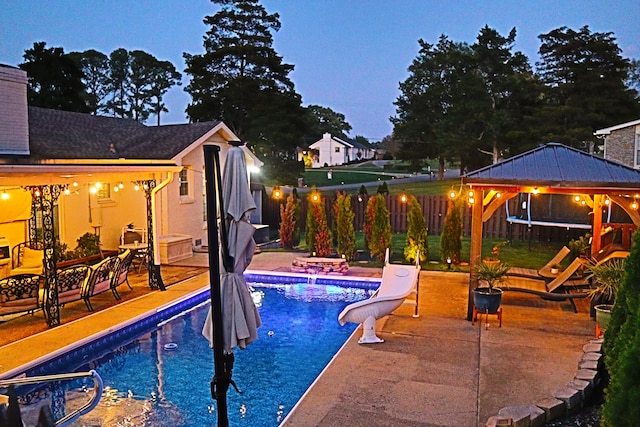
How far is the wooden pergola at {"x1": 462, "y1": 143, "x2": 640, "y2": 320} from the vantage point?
9312 mm

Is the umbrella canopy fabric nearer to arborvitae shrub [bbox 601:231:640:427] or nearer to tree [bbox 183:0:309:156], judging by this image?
arborvitae shrub [bbox 601:231:640:427]

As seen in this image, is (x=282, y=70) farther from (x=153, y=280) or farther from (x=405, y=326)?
(x=405, y=326)

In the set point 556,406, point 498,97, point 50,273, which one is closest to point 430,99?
point 498,97

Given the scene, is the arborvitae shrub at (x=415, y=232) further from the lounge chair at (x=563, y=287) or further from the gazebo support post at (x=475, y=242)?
the gazebo support post at (x=475, y=242)

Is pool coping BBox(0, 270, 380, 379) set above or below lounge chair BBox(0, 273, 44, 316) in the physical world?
below

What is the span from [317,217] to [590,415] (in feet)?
38.0

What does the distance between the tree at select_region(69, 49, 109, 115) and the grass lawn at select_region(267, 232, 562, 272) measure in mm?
32868

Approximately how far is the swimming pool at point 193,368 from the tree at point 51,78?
25806mm

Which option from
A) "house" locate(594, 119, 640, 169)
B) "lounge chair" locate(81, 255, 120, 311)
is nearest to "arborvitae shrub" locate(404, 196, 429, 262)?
"lounge chair" locate(81, 255, 120, 311)

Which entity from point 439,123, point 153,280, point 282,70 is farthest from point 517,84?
point 153,280

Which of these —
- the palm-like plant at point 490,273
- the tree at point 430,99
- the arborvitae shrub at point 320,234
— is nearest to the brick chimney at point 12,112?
the arborvitae shrub at point 320,234

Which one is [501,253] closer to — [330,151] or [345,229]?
[345,229]

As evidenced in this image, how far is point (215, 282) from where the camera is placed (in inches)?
183

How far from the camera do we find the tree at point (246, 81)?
31312 mm
